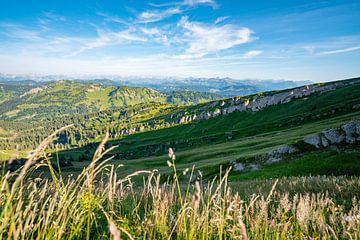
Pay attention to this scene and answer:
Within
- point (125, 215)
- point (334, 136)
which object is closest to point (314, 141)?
point (334, 136)

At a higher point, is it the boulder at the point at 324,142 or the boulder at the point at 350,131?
the boulder at the point at 350,131

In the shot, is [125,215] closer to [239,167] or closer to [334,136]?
[334,136]

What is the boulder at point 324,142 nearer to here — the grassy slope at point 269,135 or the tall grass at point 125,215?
the grassy slope at point 269,135

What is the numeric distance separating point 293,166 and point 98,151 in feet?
128

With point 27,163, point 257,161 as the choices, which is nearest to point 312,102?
point 257,161

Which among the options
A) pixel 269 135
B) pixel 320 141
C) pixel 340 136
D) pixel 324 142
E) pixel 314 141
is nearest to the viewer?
pixel 340 136

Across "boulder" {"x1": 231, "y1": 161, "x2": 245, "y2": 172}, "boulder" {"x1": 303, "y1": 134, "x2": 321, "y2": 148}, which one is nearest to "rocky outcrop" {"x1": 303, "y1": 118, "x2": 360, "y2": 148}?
"boulder" {"x1": 303, "y1": 134, "x2": 321, "y2": 148}

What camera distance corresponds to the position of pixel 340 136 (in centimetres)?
4178

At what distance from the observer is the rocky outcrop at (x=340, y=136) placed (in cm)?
4025

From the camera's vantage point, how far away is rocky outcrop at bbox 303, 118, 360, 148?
40250mm

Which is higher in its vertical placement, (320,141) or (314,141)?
(320,141)

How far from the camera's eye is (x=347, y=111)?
107438mm

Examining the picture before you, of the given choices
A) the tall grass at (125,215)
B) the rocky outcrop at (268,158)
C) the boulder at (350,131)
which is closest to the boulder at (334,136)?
the boulder at (350,131)

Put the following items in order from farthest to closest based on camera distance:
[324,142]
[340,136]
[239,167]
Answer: [239,167], [324,142], [340,136]
